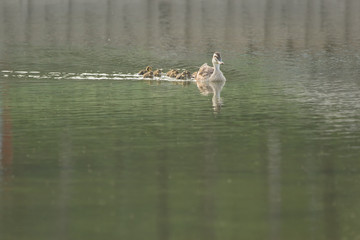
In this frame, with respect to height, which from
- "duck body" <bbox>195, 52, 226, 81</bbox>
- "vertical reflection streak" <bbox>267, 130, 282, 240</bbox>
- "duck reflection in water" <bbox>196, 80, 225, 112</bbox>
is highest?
"duck body" <bbox>195, 52, 226, 81</bbox>

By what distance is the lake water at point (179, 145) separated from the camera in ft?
50.6

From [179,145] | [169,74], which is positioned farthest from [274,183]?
[169,74]

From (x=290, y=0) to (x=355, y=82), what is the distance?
81.2 m

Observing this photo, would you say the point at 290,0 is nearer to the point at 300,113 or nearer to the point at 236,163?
the point at 300,113

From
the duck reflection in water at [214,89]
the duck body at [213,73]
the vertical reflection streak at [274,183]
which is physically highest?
the duck body at [213,73]

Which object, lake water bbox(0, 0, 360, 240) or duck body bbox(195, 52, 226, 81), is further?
duck body bbox(195, 52, 226, 81)

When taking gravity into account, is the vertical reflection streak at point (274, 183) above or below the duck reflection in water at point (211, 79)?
below

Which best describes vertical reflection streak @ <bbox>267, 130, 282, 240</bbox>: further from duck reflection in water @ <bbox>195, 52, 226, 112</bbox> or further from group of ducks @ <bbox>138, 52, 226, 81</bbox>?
group of ducks @ <bbox>138, 52, 226, 81</bbox>

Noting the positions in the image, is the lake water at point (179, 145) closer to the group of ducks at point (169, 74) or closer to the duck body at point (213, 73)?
the group of ducks at point (169, 74)

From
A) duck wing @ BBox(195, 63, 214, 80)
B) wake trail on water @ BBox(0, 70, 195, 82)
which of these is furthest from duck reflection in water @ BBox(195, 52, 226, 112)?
wake trail on water @ BBox(0, 70, 195, 82)

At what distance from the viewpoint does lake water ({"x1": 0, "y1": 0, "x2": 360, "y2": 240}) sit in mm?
15414

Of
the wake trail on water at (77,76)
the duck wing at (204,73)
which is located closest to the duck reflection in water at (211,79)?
the duck wing at (204,73)

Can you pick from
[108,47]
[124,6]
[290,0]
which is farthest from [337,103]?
[290,0]

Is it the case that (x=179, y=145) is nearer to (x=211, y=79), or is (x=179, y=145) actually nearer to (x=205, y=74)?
(x=211, y=79)
